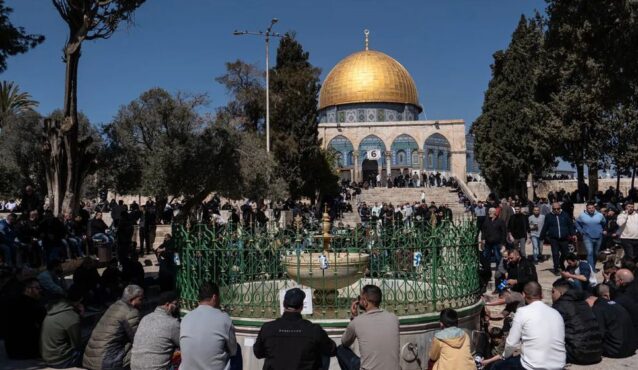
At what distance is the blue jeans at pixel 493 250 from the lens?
35.8 ft

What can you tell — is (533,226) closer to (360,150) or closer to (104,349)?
(104,349)

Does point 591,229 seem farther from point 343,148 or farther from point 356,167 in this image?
point 343,148

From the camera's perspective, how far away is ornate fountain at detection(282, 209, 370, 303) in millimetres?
6457

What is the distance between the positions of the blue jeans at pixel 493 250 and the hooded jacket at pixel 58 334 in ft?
23.9

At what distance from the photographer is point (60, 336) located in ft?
19.7

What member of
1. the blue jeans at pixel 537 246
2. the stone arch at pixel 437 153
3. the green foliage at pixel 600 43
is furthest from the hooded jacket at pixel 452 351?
the stone arch at pixel 437 153

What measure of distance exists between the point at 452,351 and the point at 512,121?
25.7m

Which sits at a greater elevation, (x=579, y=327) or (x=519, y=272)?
(x=519, y=272)

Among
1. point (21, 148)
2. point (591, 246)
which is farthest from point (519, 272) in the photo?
point (21, 148)

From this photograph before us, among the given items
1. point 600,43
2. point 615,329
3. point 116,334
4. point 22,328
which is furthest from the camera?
point 600,43

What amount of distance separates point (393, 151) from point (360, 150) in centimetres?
283

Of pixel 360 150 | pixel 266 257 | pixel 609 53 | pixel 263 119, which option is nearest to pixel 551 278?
pixel 609 53

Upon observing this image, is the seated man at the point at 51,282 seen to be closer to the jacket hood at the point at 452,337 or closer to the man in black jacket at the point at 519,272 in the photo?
the jacket hood at the point at 452,337

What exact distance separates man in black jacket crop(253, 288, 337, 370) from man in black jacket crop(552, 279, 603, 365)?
2857 millimetres
